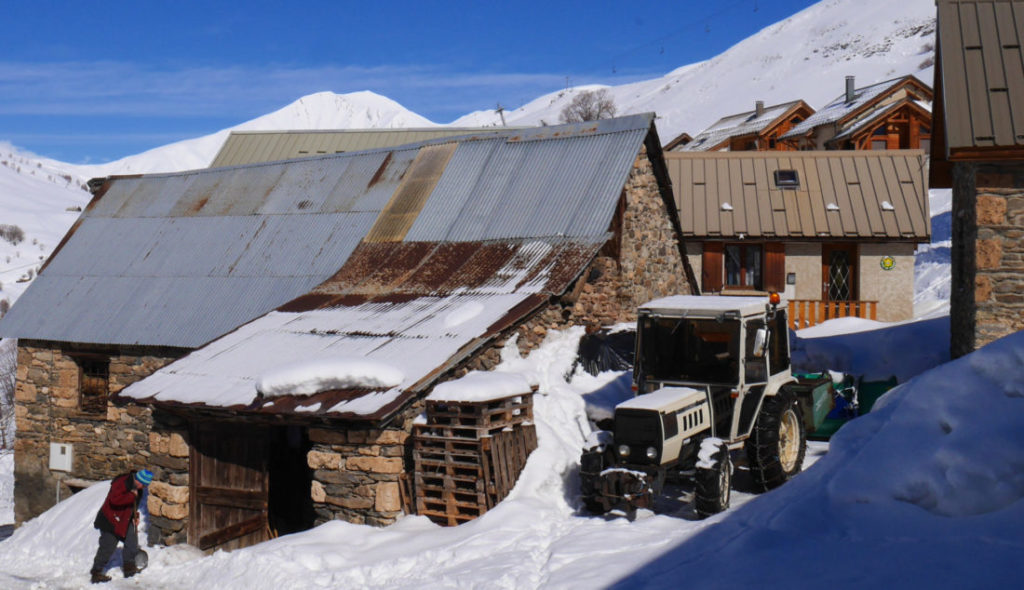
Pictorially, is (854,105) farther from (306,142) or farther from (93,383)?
(93,383)

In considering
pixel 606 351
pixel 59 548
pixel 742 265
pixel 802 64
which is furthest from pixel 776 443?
pixel 802 64

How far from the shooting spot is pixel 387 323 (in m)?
13.2

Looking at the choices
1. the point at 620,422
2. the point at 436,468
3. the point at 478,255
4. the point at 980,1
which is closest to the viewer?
the point at 620,422

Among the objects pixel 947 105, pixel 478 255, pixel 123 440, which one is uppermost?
pixel 947 105

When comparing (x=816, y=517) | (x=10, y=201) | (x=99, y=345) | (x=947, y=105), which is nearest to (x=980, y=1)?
(x=947, y=105)

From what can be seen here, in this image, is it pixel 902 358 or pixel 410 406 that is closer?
pixel 410 406

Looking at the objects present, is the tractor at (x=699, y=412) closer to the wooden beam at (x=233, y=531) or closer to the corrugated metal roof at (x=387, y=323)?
the corrugated metal roof at (x=387, y=323)

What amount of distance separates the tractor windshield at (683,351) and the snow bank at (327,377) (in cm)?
295

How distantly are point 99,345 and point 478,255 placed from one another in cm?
771

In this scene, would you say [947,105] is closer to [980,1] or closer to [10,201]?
[980,1]

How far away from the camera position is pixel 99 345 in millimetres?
17234

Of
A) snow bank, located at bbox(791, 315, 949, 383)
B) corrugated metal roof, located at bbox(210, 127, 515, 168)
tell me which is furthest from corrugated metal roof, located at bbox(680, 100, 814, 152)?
snow bank, located at bbox(791, 315, 949, 383)

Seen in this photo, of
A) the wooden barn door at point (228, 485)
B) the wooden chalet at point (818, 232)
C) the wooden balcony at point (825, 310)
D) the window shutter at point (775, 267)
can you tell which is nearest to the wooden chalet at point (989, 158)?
the wooden barn door at point (228, 485)

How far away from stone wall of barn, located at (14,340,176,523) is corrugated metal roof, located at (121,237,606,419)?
11.4 ft
